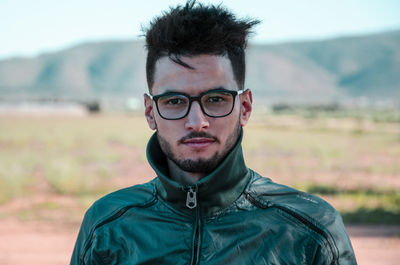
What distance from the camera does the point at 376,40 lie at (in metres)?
174

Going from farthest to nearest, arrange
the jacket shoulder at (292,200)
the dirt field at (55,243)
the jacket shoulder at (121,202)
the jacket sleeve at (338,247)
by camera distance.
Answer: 1. the dirt field at (55,243)
2. the jacket shoulder at (121,202)
3. the jacket shoulder at (292,200)
4. the jacket sleeve at (338,247)

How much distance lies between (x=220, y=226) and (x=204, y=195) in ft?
0.42

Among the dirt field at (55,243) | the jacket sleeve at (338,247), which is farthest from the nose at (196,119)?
the dirt field at (55,243)

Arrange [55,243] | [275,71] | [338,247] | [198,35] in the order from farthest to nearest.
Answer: [275,71] → [55,243] → [198,35] → [338,247]

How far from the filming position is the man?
6.13 feet

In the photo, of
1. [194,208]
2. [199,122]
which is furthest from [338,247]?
[199,122]

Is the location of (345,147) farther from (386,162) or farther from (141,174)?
(141,174)

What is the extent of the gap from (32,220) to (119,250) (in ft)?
28.8

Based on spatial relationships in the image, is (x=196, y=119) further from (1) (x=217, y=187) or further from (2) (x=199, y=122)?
(1) (x=217, y=187)

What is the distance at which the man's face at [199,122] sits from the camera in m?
1.99

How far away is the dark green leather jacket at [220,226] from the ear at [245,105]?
0.56 feet

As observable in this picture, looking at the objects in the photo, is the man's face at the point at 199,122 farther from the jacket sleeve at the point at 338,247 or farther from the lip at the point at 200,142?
the jacket sleeve at the point at 338,247

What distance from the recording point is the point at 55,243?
8102 mm

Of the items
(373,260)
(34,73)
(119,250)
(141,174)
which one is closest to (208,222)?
(119,250)
